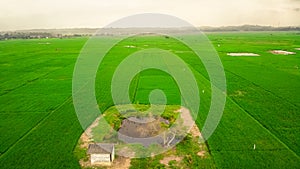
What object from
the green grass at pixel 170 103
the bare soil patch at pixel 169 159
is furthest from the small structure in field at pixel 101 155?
the bare soil patch at pixel 169 159

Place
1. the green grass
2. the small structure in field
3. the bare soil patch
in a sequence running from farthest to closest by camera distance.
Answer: the green grass → the bare soil patch → the small structure in field

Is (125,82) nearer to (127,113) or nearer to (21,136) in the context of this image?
(127,113)

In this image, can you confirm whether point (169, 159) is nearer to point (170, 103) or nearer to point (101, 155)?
point (101, 155)

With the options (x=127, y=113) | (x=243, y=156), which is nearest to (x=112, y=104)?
(x=127, y=113)

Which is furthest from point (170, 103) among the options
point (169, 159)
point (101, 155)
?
point (101, 155)

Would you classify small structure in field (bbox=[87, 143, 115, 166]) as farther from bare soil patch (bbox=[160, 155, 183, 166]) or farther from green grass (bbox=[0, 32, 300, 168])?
bare soil patch (bbox=[160, 155, 183, 166])

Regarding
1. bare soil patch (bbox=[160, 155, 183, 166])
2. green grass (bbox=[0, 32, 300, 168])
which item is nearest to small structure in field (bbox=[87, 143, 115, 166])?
green grass (bbox=[0, 32, 300, 168])

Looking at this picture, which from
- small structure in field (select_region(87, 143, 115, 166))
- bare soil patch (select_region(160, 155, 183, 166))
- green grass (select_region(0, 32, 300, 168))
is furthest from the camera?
green grass (select_region(0, 32, 300, 168))

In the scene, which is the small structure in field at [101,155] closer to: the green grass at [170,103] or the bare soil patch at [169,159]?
the green grass at [170,103]

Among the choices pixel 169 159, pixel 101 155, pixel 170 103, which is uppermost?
pixel 170 103

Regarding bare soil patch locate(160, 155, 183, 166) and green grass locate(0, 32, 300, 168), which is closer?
bare soil patch locate(160, 155, 183, 166)

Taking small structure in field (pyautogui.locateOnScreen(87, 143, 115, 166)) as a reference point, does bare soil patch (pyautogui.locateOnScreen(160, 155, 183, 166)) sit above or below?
below
